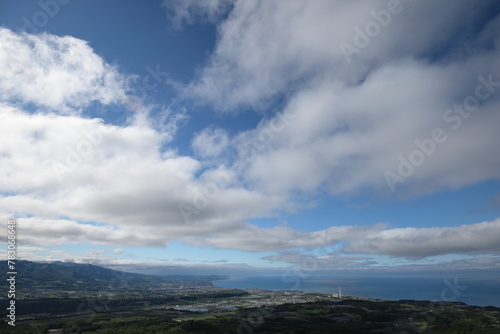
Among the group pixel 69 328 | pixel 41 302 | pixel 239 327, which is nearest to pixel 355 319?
pixel 239 327

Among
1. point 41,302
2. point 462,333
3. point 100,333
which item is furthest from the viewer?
A: point 41,302

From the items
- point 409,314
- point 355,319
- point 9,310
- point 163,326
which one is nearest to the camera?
point 163,326

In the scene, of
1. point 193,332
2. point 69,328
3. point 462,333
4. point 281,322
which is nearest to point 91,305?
point 69,328

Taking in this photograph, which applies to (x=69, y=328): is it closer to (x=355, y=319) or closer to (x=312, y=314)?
(x=312, y=314)

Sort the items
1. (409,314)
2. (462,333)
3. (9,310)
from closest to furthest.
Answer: (462,333)
(409,314)
(9,310)

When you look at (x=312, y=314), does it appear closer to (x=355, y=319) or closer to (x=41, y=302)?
(x=355, y=319)

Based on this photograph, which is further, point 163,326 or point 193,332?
point 163,326

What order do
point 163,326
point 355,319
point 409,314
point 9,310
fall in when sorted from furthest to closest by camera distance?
point 9,310 → point 409,314 → point 355,319 → point 163,326

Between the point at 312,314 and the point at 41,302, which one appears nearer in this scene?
the point at 312,314
